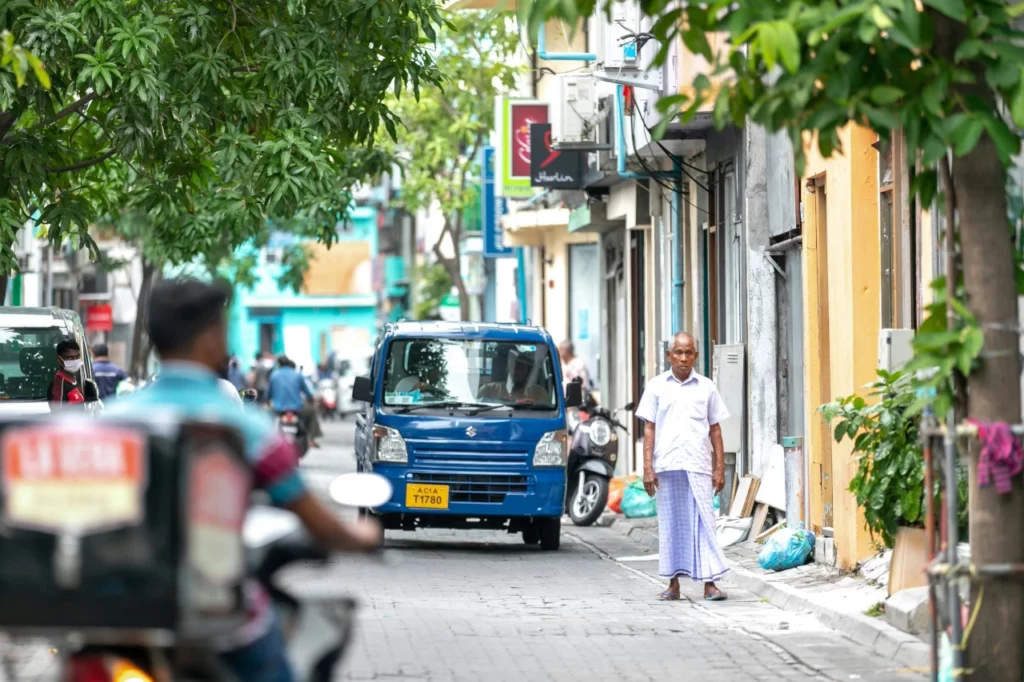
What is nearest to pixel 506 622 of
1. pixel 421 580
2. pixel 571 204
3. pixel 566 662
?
pixel 566 662

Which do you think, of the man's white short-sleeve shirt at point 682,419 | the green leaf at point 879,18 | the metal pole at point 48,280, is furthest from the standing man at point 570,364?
the metal pole at point 48,280

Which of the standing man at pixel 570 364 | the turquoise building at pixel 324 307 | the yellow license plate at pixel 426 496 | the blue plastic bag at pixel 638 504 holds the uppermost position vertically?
the turquoise building at pixel 324 307

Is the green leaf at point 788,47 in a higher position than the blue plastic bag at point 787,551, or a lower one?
higher

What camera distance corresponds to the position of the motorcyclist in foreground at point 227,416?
446 centimetres

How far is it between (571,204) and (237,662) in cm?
2860

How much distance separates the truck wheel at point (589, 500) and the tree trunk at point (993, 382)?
12347 mm

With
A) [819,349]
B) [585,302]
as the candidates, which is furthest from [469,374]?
[585,302]

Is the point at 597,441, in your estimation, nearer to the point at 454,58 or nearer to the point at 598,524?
the point at 598,524

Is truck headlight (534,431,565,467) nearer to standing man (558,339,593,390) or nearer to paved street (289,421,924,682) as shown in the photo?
paved street (289,421,924,682)

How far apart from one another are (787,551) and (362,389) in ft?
14.1

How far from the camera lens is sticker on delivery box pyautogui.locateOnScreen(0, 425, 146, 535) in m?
4.23

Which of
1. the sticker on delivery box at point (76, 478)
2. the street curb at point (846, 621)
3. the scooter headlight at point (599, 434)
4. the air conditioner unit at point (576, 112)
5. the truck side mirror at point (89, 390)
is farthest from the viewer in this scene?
the air conditioner unit at point (576, 112)

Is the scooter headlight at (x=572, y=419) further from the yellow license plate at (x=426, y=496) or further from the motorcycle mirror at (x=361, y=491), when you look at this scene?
the motorcycle mirror at (x=361, y=491)

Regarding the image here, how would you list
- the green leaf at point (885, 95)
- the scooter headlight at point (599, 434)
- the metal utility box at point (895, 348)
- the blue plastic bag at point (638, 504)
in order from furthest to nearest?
the blue plastic bag at point (638, 504), the scooter headlight at point (599, 434), the metal utility box at point (895, 348), the green leaf at point (885, 95)
